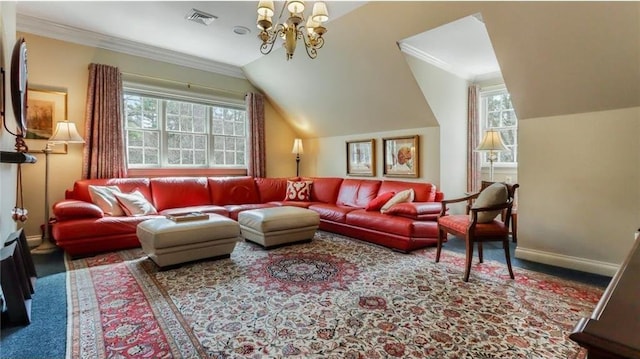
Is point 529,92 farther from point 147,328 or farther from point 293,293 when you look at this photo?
point 147,328

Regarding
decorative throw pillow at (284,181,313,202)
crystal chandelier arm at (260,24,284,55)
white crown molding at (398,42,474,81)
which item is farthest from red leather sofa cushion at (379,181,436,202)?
crystal chandelier arm at (260,24,284,55)

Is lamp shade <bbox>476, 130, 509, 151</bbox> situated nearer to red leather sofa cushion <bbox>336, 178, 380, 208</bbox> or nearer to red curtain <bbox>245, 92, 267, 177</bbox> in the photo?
red leather sofa cushion <bbox>336, 178, 380, 208</bbox>

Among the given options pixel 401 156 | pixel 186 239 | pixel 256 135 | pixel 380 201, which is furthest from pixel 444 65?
pixel 186 239

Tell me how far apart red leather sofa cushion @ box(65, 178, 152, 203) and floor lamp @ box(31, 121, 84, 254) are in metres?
0.26

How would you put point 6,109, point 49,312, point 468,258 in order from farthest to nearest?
point 468,258 < point 6,109 < point 49,312

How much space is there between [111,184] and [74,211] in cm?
78

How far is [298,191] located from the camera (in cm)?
514

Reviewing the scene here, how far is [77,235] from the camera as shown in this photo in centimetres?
311

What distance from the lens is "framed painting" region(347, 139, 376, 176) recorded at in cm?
498

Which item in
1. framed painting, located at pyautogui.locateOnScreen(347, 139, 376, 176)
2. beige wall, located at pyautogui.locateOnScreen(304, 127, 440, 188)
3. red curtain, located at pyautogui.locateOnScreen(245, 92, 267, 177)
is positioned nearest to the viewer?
beige wall, located at pyautogui.locateOnScreen(304, 127, 440, 188)

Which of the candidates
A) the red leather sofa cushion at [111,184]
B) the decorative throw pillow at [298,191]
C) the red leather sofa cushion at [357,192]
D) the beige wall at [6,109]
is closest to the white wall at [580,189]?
the red leather sofa cushion at [357,192]

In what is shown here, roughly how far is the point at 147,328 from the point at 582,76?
3819 mm

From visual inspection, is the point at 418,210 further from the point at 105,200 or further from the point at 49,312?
the point at 105,200

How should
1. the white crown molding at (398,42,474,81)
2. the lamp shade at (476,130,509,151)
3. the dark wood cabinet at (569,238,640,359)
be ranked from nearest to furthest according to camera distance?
the dark wood cabinet at (569,238,640,359), the white crown molding at (398,42,474,81), the lamp shade at (476,130,509,151)
